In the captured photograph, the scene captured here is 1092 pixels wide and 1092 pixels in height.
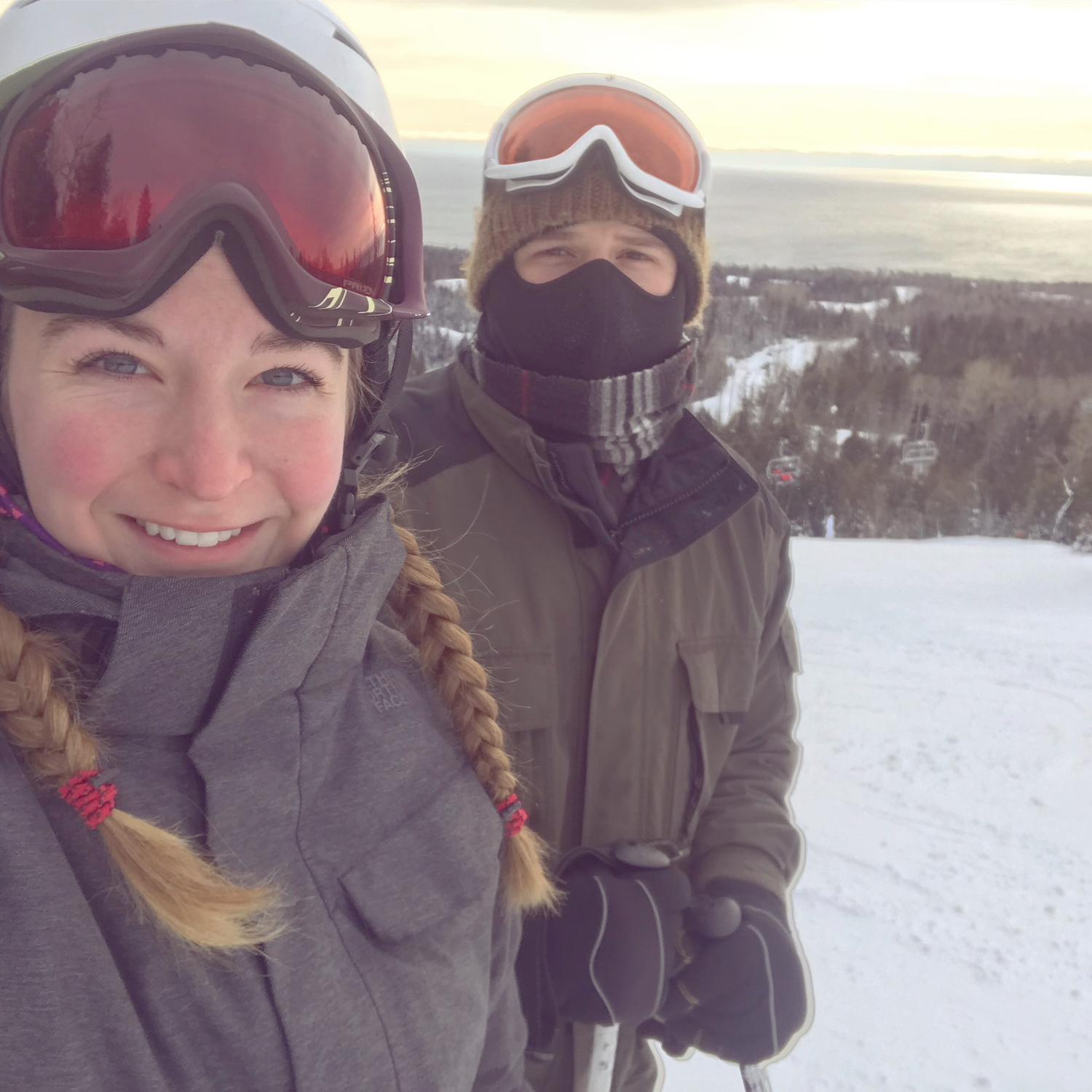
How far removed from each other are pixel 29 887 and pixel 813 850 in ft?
12.3

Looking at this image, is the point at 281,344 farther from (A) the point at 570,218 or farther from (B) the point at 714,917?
(B) the point at 714,917

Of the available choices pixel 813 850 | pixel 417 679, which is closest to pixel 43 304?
pixel 417 679

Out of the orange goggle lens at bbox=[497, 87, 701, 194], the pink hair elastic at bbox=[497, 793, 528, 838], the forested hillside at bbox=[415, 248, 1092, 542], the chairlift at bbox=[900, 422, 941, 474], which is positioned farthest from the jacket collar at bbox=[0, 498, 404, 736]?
the chairlift at bbox=[900, 422, 941, 474]

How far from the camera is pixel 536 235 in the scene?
1888 millimetres

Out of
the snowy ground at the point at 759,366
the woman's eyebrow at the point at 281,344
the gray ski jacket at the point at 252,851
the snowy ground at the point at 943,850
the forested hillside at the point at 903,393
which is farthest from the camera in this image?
the snowy ground at the point at 759,366

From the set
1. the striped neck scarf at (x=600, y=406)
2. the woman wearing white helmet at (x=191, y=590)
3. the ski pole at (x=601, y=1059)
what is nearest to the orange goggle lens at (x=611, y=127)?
the striped neck scarf at (x=600, y=406)

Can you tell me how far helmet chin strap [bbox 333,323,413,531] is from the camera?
1.20m

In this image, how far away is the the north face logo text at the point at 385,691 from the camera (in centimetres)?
118

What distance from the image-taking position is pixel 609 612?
170 centimetres

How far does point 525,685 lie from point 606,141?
107 cm

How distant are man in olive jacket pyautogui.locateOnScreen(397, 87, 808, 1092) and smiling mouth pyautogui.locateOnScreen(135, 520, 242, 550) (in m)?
0.71

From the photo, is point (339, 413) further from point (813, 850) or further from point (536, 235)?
point (813, 850)

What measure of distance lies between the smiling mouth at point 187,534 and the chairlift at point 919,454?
18036 mm

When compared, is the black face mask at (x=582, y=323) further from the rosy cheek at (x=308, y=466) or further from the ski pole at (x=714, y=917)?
the ski pole at (x=714, y=917)
